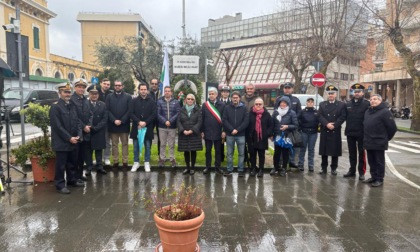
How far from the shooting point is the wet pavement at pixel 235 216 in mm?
3725

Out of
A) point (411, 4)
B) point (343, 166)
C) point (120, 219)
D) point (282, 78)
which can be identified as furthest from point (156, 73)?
point (282, 78)

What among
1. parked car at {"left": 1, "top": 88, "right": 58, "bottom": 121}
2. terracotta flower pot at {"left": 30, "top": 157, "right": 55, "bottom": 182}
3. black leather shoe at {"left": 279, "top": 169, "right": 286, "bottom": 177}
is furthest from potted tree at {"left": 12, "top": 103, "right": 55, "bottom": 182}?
parked car at {"left": 1, "top": 88, "right": 58, "bottom": 121}

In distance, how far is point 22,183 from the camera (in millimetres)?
6129

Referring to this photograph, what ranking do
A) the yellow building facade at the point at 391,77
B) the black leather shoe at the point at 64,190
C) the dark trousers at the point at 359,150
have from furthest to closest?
the yellow building facade at the point at 391,77 < the dark trousers at the point at 359,150 < the black leather shoe at the point at 64,190

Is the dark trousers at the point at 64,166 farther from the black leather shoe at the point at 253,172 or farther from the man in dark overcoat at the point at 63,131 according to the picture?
the black leather shoe at the point at 253,172

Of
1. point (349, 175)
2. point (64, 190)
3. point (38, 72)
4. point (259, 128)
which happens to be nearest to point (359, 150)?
Result: point (349, 175)

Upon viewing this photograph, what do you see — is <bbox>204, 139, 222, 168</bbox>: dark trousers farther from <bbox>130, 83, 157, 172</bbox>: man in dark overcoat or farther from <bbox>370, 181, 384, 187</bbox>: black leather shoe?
<bbox>370, 181, 384, 187</bbox>: black leather shoe

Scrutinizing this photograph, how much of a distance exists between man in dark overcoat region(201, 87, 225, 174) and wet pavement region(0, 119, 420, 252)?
0.58m

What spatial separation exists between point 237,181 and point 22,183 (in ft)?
13.6

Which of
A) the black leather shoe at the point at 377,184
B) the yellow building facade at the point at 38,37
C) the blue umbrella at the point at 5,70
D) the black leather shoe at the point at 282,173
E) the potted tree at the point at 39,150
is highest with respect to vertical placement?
the yellow building facade at the point at 38,37

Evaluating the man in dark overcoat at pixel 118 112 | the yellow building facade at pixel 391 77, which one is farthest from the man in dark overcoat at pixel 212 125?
the yellow building facade at pixel 391 77

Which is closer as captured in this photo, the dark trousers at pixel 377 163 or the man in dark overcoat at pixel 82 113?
the man in dark overcoat at pixel 82 113

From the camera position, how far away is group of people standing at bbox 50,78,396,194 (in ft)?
21.2

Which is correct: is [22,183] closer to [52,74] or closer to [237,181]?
[237,181]
